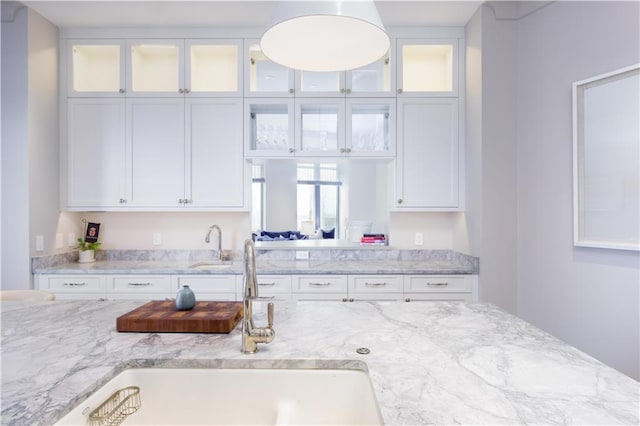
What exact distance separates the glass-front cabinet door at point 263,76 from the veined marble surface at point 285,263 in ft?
4.57

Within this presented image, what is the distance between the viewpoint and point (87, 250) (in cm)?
302

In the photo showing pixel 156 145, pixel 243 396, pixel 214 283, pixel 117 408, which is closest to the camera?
pixel 117 408

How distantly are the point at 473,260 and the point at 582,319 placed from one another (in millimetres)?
758

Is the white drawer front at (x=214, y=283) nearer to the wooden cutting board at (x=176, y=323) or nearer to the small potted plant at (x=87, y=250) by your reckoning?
the small potted plant at (x=87, y=250)

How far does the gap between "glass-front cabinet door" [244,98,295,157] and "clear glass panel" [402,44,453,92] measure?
1081mm

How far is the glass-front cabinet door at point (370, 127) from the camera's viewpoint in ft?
9.56

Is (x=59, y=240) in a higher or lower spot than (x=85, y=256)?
higher

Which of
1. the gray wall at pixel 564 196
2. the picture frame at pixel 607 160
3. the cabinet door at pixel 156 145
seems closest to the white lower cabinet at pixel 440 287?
the gray wall at pixel 564 196

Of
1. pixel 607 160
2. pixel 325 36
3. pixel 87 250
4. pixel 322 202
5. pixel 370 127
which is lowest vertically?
pixel 87 250

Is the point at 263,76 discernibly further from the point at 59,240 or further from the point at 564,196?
the point at 564,196

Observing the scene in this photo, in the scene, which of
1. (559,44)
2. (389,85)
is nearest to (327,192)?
(389,85)

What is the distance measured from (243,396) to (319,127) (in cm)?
234

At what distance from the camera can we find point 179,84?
292 cm

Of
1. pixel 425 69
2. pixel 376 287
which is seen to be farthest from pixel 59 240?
pixel 425 69
